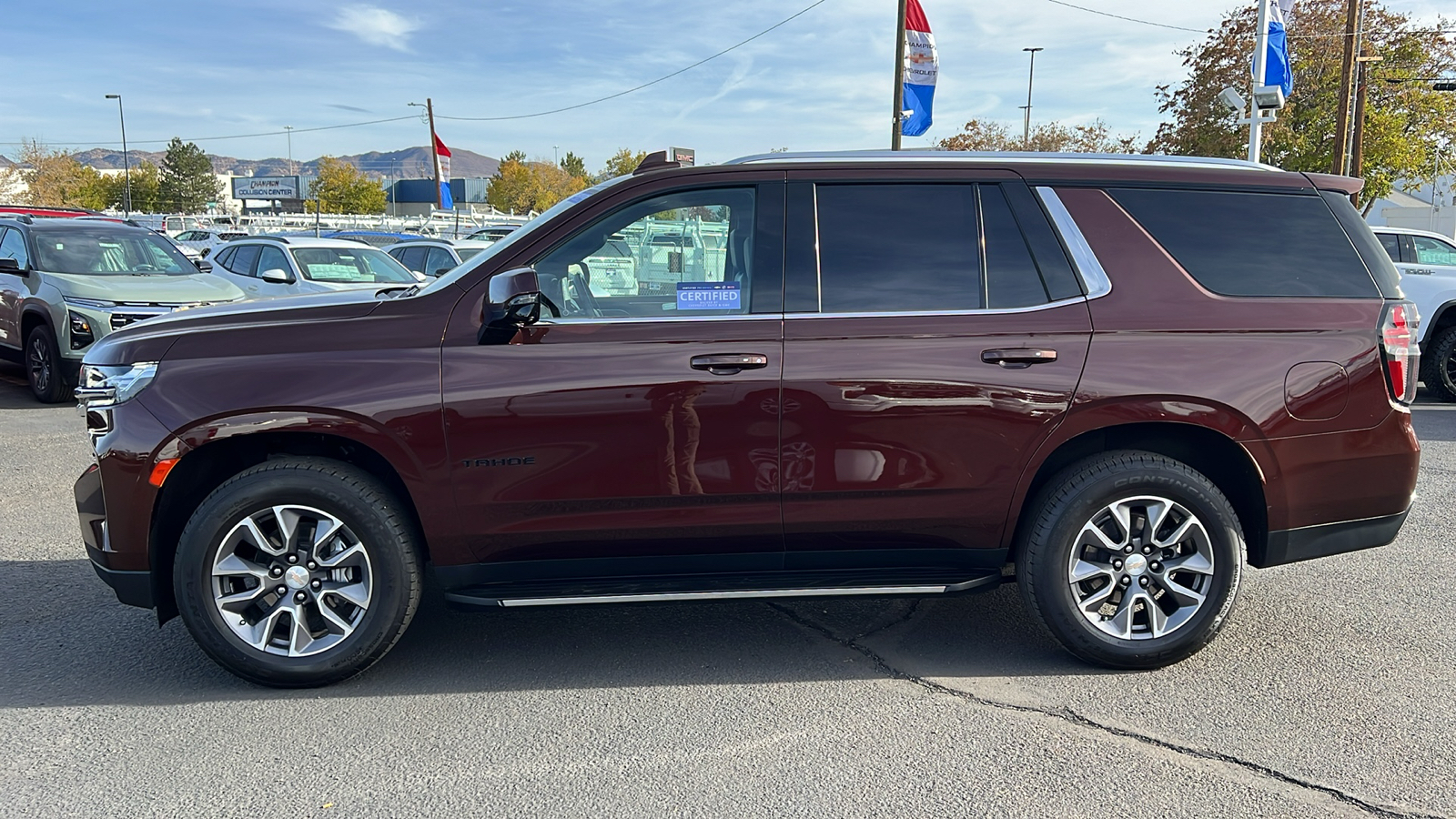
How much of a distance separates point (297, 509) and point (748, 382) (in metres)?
1.66

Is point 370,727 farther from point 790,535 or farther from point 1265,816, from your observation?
point 1265,816

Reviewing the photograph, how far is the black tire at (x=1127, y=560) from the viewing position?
3770mm

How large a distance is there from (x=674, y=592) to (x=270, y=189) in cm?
12240

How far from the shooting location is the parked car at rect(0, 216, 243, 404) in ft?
32.1

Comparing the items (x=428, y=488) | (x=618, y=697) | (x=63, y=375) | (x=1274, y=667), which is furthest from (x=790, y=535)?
(x=63, y=375)

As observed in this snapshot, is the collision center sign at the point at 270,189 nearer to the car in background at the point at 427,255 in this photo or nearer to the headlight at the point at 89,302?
the car in background at the point at 427,255

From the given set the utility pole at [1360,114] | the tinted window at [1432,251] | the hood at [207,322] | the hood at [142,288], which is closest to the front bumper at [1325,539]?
the hood at [207,322]

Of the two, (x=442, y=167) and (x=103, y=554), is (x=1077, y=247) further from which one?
(x=442, y=167)

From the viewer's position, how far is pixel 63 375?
995cm

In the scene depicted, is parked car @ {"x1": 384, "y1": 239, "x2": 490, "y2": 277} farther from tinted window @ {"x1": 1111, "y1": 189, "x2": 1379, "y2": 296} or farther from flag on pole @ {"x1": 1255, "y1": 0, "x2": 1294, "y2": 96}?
flag on pole @ {"x1": 1255, "y1": 0, "x2": 1294, "y2": 96}

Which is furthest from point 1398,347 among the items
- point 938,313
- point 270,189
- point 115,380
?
point 270,189

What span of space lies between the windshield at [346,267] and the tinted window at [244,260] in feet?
3.05

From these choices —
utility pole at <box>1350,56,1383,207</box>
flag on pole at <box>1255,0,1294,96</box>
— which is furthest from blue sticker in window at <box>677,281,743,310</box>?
utility pole at <box>1350,56,1383,207</box>

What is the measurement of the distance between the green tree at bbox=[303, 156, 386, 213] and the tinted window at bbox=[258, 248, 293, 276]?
295 ft
